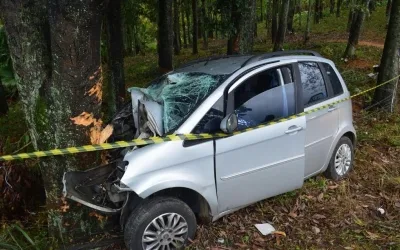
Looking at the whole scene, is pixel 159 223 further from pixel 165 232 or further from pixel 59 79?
pixel 59 79

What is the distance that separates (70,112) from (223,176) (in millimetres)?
1605

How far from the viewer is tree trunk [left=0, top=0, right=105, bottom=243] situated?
3.19 metres

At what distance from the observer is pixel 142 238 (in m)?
3.43

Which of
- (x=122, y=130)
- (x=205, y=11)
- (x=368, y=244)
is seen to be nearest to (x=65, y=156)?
(x=122, y=130)

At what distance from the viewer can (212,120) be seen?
3648 mm

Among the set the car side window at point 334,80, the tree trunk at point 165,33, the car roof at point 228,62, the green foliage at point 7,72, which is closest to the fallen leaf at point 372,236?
the car side window at point 334,80

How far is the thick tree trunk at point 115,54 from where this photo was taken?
8.02 m

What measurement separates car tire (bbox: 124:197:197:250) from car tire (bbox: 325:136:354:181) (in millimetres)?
2324

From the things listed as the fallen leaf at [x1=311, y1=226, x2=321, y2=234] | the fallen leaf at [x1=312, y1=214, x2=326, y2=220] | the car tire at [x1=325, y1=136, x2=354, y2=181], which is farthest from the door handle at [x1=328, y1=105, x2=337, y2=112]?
the fallen leaf at [x1=311, y1=226, x2=321, y2=234]

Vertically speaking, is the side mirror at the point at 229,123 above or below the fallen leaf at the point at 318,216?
above

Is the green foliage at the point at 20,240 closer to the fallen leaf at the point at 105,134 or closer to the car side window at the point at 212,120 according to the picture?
the fallen leaf at the point at 105,134

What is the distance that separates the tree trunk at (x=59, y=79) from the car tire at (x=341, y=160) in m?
3.13

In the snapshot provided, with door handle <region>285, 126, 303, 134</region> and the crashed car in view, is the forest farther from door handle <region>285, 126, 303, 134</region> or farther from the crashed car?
door handle <region>285, 126, 303, 134</region>

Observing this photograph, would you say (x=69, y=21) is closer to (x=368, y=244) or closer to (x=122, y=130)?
(x=122, y=130)
